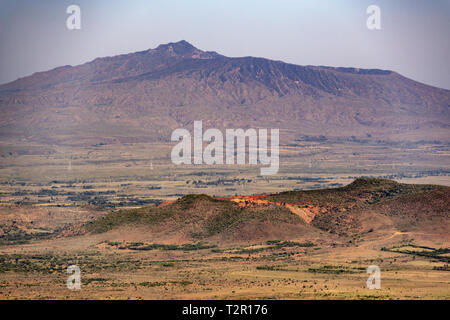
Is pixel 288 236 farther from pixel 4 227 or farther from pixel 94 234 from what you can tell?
pixel 4 227

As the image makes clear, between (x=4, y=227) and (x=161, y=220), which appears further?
(x=4, y=227)

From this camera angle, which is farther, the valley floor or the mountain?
the mountain

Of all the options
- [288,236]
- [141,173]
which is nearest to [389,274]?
[288,236]

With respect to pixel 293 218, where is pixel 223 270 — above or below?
below

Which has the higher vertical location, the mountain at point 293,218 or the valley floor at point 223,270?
the mountain at point 293,218

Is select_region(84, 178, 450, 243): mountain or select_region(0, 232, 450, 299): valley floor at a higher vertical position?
select_region(84, 178, 450, 243): mountain

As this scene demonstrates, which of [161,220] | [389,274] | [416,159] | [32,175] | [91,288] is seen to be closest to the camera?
[91,288]

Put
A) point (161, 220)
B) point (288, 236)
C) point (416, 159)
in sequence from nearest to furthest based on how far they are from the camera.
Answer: point (288, 236) < point (161, 220) < point (416, 159)

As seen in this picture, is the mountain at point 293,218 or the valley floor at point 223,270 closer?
the valley floor at point 223,270
